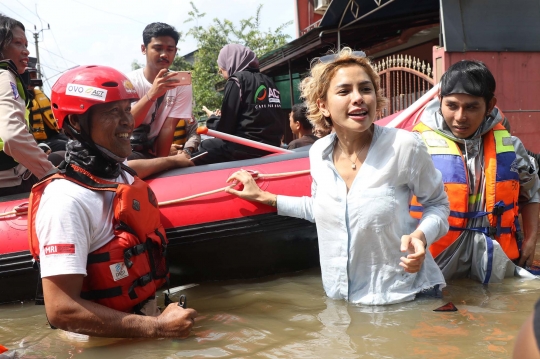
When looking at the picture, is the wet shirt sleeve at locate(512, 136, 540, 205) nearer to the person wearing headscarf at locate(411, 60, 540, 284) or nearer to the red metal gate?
the person wearing headscarf at locate(411, 60, 540, 284)

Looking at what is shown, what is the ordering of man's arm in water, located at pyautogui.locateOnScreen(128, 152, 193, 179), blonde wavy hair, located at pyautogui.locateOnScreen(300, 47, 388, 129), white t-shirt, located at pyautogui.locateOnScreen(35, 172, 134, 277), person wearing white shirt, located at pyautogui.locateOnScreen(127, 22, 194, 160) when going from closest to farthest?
1. white t-shirt, located at pyautogui.locateOnScreen(35, 172, 134, 277)
2. blonde wavy hair, located at pyautogui.locateOnScreen(300, 47, 388, 129)
3. man's arm in water, located at pyautogui.locateOnScreen(128, 152, 193, 179)
4. person wearing white shirt, located at pyautogui.locateOnScreen(127, 22, 194, 160)

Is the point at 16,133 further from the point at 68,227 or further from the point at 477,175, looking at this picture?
the point at 477,175

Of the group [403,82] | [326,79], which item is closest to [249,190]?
[326,79]

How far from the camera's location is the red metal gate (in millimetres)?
7516

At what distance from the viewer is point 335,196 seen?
2.75 m

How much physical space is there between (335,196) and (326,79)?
568 millimetres

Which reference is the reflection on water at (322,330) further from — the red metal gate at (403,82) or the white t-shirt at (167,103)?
the red metal gate at (403,82)

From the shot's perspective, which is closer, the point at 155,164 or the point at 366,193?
the point at 366,193

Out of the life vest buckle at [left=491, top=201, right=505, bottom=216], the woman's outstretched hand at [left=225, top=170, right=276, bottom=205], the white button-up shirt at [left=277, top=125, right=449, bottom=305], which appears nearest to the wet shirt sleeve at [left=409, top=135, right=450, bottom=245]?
the white button-up shirt at [left=277, top=125, right=449, bottom=305]

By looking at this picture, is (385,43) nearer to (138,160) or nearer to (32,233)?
(138,160)

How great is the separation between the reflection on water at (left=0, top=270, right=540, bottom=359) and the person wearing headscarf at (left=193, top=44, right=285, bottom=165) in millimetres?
1390

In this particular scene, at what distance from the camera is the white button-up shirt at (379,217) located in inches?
104

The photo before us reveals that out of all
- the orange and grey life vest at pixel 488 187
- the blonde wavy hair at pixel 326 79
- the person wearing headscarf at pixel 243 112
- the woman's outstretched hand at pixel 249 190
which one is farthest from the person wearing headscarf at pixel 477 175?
the person wearing headscarf at pixel 243 112

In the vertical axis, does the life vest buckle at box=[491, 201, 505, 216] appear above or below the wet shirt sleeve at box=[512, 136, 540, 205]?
below
